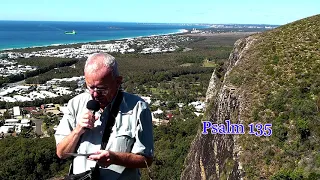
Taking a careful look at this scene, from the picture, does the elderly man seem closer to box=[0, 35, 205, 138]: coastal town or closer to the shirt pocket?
the shirt pocket

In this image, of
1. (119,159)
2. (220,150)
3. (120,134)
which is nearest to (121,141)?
(120,134)

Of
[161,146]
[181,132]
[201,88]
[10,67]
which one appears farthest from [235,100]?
[10,67]

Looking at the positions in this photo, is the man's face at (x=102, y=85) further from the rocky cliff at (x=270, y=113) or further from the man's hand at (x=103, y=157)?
the rocky cliff at (x=270, y=113)

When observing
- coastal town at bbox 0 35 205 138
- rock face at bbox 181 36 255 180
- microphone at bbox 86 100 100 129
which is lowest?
coastal town at bbox 0 35 205 138

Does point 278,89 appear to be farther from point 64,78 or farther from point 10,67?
point 10,67

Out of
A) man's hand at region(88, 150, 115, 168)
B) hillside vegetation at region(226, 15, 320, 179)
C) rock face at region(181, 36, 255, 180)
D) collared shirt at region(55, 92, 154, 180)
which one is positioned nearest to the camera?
man's hand at region(88, 150, 115, 168)

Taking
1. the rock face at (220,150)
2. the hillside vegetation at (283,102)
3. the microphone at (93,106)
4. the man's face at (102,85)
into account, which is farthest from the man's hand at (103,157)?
the rock face at (220,150)

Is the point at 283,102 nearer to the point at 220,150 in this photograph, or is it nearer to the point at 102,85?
the point at 220,150

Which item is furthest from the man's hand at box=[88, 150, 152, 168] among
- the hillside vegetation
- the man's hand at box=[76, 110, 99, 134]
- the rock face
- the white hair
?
the rock face
